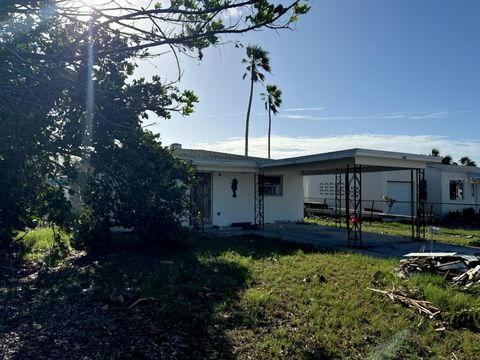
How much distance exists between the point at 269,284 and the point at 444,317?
259cm

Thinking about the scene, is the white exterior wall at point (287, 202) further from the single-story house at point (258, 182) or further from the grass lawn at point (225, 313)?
the grass lawn at point (225, 313)

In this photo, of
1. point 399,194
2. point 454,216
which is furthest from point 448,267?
point 399,194

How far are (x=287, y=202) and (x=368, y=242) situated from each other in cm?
602

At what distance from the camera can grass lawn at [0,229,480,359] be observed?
3854 mm

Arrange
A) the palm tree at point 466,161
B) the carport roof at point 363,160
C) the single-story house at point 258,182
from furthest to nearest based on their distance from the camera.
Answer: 1. the palm tree at point 466,161
2. the single-story house at point 258,182
3. the carport roof at point 363,160

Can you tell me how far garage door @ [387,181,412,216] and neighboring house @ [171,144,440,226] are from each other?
8.15 metres

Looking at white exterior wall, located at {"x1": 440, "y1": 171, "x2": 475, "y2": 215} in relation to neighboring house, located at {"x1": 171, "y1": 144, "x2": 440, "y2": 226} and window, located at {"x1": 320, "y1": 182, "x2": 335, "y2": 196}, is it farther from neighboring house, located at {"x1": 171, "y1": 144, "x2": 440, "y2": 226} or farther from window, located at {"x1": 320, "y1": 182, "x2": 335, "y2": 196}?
neighboring house, located at {"x1": 171, "y1": 144, "x2": 440, "y2": 226}

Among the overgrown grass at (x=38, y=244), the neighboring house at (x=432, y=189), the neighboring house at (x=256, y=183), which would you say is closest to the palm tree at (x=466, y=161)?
the neighboring house at (x=432, y=189)

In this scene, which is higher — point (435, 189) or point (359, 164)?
point (359, 164)

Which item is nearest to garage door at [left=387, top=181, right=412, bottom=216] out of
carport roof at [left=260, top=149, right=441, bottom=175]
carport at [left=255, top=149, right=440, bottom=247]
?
carport at [left=255, top=149, right=440, bottom=247]

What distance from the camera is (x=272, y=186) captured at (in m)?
16.9

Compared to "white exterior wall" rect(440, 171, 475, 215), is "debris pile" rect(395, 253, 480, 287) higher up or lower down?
lower down

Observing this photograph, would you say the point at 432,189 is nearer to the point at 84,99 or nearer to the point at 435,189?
the point at 435,189

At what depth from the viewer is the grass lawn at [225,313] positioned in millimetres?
3854
